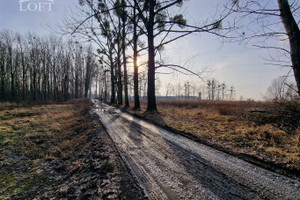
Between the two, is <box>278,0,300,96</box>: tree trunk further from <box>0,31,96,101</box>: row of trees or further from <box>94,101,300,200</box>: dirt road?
<box>0,31,96,101</box>: row of trees

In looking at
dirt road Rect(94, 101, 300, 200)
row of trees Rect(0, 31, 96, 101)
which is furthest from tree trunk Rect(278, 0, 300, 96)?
row of trees Rect(0, 31, 96, 101)

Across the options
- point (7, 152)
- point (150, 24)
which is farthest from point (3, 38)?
point (7, 152)

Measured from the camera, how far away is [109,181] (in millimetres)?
1872

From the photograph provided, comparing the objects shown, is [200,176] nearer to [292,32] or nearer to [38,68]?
[292,32]

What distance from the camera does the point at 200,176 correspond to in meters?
1.93

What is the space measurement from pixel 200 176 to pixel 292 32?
4696 mm

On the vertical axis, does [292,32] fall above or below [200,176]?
above

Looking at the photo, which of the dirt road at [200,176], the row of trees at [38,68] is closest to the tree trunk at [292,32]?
the dirt road at [200,176]

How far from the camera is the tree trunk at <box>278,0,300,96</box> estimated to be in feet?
11.9

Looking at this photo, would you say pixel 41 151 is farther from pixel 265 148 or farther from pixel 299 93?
pixel 299 93

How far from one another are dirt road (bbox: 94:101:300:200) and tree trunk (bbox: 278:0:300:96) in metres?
3.34

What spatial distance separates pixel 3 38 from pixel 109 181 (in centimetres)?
3575

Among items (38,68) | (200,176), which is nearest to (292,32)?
(200,176)

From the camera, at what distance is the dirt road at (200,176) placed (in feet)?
5.14
